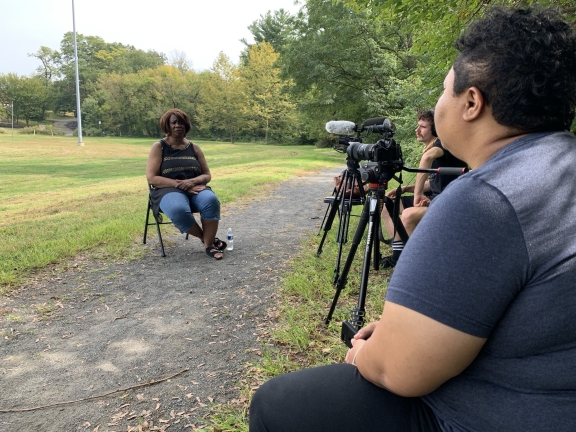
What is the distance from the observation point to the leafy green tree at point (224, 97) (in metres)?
46.9

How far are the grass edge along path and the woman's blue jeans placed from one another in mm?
1205

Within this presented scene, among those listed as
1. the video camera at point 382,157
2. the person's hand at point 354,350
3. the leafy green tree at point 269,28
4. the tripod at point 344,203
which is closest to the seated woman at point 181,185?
the tripod at point 344,203

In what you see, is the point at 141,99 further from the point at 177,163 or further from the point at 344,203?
the point at 344,203

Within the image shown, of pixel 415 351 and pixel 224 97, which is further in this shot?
pixel 224 97

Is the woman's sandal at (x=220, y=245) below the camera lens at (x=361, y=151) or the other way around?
below

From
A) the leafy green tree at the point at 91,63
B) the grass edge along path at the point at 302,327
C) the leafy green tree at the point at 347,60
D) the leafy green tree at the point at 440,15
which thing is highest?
the leafy green tree at the point at 91,63

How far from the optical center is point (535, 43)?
909 mm

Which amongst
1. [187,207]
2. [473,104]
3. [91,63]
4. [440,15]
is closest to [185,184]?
[187,207]

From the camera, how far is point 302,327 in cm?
291

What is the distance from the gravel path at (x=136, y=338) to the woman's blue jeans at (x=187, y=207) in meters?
0.45

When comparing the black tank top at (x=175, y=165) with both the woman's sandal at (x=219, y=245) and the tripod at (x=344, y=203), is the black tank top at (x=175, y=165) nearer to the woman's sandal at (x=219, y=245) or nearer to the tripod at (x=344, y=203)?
the woman's sandal at (x=219, y=245)

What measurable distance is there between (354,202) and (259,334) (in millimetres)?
2384

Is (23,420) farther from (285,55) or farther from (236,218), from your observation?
(285,55)

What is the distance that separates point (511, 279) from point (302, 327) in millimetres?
2245
